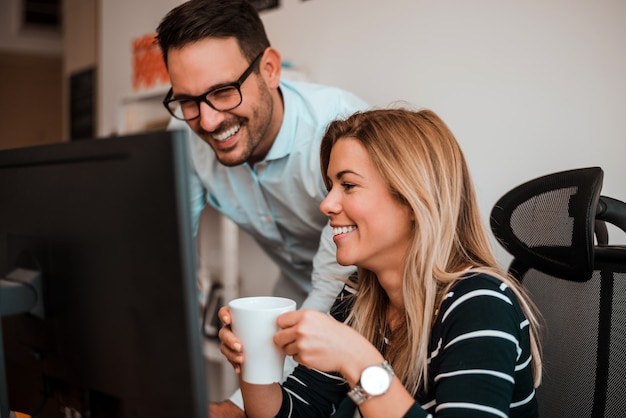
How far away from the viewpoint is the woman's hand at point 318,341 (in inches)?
31.5

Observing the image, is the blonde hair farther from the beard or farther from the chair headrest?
the beard

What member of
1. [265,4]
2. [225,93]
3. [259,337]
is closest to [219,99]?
[225,93]

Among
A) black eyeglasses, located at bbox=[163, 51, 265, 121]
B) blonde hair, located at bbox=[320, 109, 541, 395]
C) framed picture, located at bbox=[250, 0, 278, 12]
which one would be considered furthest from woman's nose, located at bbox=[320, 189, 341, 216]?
framed picture, located at bbox=[250, 0, 278, 12]

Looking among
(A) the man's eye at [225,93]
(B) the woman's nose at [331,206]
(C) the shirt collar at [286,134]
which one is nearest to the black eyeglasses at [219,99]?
(A) the man's eye at [225,93]

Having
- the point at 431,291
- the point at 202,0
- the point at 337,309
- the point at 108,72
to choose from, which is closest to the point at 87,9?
the point at 108,72

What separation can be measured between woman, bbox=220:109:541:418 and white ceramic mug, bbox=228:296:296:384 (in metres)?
0.01

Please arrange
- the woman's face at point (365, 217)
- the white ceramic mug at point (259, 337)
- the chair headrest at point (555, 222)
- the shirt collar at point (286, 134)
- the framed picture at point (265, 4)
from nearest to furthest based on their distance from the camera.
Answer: the white ceramic mug at point (259, 337)
the chair headrest at point (555, 222)
the woman's face at point (365, 217)
the shirt collar at point (286, 134)
the framed picture at point (265, 4)

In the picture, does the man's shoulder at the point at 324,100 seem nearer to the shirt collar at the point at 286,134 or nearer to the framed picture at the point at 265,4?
the shirt collar at the point at 286,134

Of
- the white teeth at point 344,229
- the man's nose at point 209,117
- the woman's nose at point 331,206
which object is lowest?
the white teeth at point 344,229

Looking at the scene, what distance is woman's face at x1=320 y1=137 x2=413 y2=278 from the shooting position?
1070mm

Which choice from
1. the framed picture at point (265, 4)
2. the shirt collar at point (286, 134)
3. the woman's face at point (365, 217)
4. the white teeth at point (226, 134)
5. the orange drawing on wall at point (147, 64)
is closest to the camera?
the woman's face at point (365, 217)

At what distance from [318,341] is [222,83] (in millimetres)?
823

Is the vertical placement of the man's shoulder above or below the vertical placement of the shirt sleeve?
above

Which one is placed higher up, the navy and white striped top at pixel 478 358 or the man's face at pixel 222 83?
the man's face at pixel 222 83
